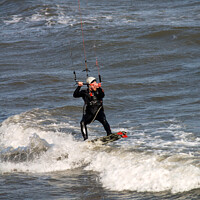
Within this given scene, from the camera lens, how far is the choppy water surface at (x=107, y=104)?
352 inches

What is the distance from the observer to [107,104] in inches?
667

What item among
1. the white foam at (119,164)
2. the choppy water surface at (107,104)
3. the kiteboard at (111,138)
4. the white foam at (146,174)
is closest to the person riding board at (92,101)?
the kiteboard at (111,138)

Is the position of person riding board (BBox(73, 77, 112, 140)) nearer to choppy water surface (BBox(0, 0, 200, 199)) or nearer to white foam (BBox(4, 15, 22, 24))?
choppy water surface (BBox(0, 0, 200, 199))

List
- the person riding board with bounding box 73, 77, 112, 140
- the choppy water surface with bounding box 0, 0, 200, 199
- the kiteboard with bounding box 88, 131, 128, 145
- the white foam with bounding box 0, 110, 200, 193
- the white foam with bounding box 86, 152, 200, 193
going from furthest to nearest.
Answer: the person riding board with bounding box 73, 77, 112, 140, the kiteboard with bounding box 88, 131, 128, 145, the choppy water surface with bounding box 0, 0, 200, 199, the white foam with bounding box 0, 110, 200, 193, the white foam with bounding box 86, 152, 200, 193

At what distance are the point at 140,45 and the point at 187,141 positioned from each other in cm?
1593

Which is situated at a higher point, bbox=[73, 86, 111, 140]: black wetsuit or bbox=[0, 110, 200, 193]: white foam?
bbox=[73, 86, 111, 140]: black wetsuit

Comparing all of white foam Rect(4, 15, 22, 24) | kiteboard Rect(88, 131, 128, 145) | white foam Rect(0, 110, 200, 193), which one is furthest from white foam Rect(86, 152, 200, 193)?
white foam Rect(4, 15, 22, 24)

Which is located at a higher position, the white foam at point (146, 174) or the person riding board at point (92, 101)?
the person riding board at point (92, 101)

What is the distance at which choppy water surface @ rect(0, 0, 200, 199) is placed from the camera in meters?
8.95

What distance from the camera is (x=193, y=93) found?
674 inches

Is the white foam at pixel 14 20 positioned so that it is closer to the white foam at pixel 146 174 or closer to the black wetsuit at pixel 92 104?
the black wetsuit at pixel 92 104

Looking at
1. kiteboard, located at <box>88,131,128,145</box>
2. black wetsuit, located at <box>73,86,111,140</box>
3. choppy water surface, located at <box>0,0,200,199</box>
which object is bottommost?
choppy water surface, located at <box>0,0,200,199</box>

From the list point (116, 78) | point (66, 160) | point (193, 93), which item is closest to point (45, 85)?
point (116, 78)

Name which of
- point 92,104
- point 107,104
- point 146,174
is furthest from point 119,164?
point 107,104
